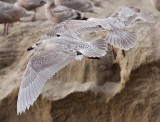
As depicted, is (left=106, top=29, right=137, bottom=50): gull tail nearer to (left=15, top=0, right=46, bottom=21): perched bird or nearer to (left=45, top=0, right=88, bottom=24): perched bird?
(left=45, top=0, right=88, bottom=24): perched bird

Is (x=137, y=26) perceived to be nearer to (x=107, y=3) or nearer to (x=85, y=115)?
(x=85, y=115)

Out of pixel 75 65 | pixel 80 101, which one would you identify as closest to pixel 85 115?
pixel 80 101

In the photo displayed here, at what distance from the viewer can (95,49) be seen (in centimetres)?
398

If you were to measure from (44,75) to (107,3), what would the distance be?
365 centimetres

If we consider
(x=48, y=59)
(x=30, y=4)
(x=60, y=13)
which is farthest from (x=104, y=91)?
(x=30, y=4)

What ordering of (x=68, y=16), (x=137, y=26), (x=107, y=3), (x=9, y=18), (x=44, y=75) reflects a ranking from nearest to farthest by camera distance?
(x=44, y=75)
(x=137, y=26)
(x=68, y=16)
(x=9, y=18)
(x=107, y=3)

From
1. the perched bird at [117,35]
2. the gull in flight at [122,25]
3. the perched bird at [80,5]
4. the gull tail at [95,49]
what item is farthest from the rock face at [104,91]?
the perched bird at [80,5]

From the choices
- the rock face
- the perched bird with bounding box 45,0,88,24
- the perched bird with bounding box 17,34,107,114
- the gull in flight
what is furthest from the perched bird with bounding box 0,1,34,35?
the perched bird with bounding box 17,34,107,114

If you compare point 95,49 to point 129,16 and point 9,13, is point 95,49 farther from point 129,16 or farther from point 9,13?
point 9,13

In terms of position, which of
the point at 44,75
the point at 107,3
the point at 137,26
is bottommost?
the point at 107,3

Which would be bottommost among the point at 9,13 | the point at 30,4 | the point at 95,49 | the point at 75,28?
the point at 30,4

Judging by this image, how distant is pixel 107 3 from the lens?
711 centimetres

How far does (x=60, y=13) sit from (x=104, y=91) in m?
1.58

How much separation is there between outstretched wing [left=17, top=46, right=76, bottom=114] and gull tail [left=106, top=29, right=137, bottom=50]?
0.48m
